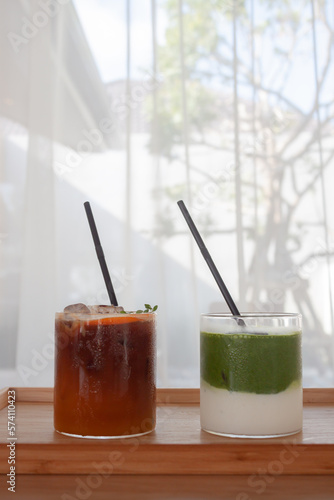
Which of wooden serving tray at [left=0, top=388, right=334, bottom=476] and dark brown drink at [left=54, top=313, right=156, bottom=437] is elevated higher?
dark brown drink at [left=54, top=313, right=156, bottom=437]

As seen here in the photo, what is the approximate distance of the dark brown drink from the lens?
819 millimetres

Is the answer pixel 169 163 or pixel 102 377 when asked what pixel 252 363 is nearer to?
pixel 102 377

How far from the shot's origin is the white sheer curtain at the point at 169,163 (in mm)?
1943

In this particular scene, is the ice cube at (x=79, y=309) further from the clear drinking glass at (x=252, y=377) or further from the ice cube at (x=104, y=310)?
the clear drinking glass at (x=252, y=377)

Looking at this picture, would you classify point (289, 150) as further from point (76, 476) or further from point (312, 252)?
point (76, 476)

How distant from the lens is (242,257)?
192cm

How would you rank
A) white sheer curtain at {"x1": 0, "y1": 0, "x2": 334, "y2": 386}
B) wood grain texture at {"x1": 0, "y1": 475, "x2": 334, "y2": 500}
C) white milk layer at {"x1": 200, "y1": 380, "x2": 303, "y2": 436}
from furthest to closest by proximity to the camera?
white sheer curtain at {"x1": 0, "y1": 0, "x2": 334, "y2": 386} < white milk layer at {"x1": 200, "y1": 380, "x2": 303, "y2": 436} < wood grain texture at {"x1": 0, "y1": 475, "x2": 334, "y2": 500}

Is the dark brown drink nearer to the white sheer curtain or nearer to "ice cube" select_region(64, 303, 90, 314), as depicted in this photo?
"ice cube" select_region(64, 303, 90, 314)

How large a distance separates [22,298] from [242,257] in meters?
0.74

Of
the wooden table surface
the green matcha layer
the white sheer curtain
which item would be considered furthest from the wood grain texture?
the white sheer curtain

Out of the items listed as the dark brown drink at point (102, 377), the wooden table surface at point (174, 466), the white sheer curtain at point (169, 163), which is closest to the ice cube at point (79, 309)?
the dark brown drink at point (102, 377)

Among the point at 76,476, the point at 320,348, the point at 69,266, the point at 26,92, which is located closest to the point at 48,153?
the point at 26,92

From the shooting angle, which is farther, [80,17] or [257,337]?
[80,17]

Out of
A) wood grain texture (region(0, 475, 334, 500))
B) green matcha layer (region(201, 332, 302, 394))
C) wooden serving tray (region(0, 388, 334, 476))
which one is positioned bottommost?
wood grain texture (region(0, 475, 334, 500))
